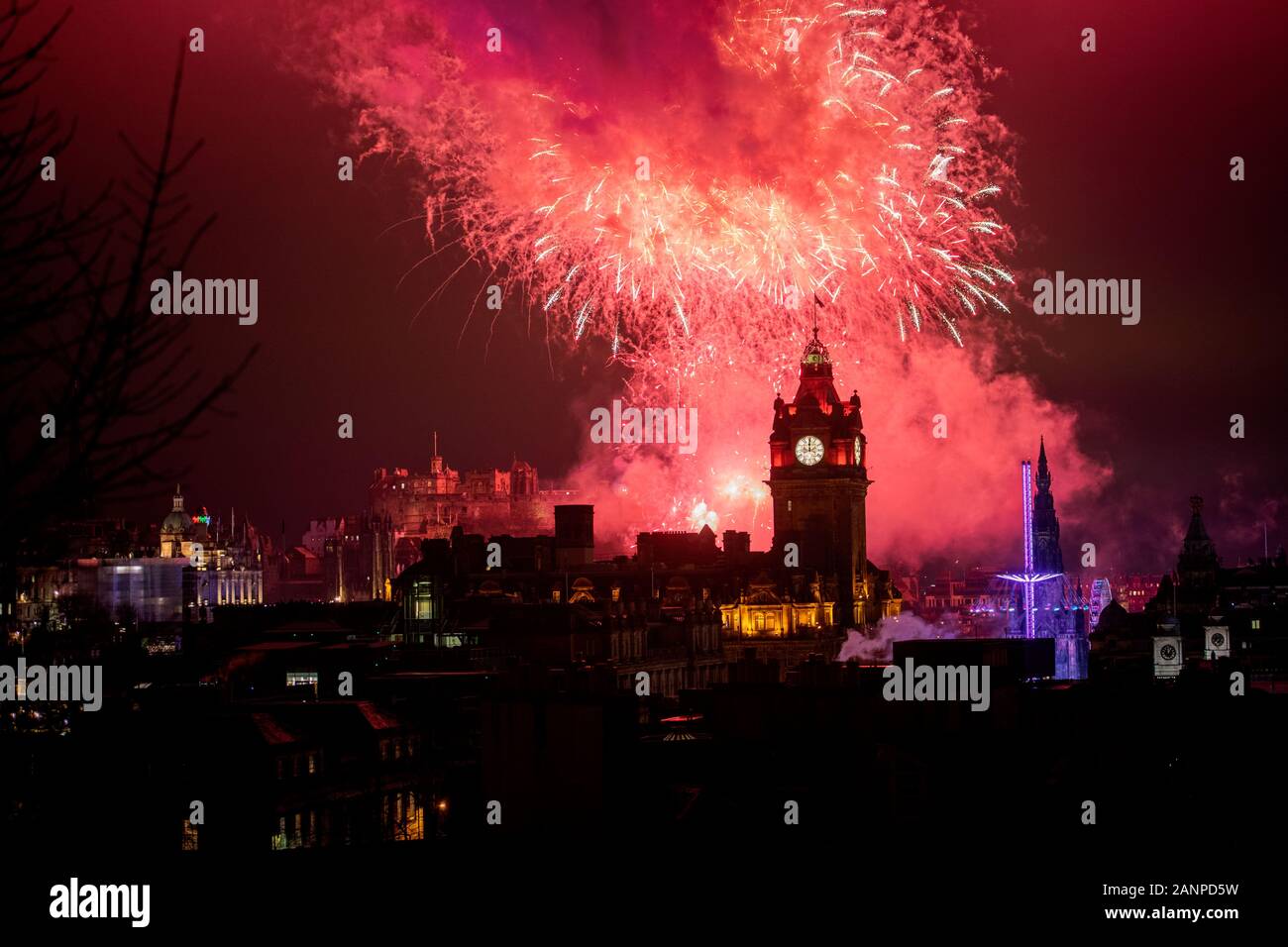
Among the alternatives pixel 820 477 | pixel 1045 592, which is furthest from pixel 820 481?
pixel 1045 592

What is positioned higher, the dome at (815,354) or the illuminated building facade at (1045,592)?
the dome at (815,354)

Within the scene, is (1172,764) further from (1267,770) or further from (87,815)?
(87,815)

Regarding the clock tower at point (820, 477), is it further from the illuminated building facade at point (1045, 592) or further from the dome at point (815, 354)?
the illuminated building facade at point (1045, 592)

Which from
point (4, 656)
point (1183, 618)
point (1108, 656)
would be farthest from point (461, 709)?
point (1183, 618)

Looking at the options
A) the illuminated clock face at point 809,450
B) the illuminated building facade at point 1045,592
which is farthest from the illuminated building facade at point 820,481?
the illuminated building facade at point 1045,592

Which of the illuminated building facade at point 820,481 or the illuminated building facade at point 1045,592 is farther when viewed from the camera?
the illuminated building facade at point 1045,592

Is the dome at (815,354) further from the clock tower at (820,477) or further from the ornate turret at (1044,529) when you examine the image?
the ornate turret at (1044,529)

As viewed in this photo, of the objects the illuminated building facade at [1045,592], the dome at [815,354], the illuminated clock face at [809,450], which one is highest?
the dome at [815,354]

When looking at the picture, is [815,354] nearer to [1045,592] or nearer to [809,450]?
[809,450]
